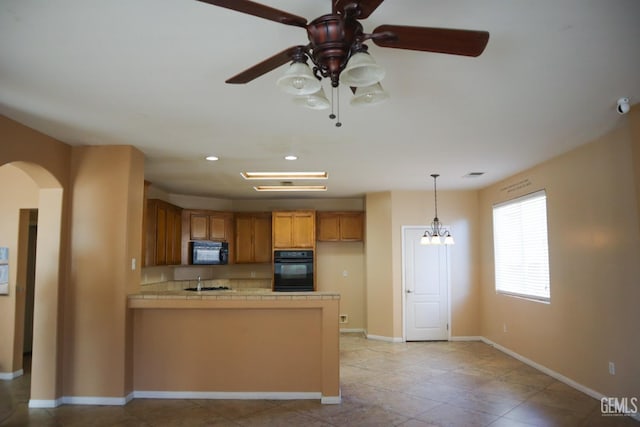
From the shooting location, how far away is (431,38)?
1.67 m

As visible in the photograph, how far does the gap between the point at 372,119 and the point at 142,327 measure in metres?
3.14

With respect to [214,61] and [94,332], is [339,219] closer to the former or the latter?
[94,332]

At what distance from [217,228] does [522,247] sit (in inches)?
197

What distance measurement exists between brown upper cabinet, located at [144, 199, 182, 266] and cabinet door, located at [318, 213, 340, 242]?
100 inches

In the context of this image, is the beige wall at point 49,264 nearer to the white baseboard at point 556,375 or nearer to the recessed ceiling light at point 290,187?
the recessed ceiling light at point 290,187

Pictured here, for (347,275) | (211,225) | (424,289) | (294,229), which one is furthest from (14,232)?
(424,289)

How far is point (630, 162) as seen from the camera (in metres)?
3.77

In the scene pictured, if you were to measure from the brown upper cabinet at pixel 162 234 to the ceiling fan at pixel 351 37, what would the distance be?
4569 millimetres

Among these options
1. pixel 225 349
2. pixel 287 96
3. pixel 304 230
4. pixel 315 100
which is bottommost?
pixel 225 349

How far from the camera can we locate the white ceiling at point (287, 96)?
2.05 m

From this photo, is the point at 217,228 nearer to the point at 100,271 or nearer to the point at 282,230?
the point at 282,230

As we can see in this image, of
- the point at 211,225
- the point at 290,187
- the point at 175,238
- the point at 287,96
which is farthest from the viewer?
the point at 211,225

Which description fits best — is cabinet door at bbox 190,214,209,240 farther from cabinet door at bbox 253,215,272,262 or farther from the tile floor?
the tile floor

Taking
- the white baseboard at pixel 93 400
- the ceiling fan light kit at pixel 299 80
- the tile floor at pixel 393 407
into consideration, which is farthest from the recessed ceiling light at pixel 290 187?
the ceiling fan light kit at pixel 299 80
